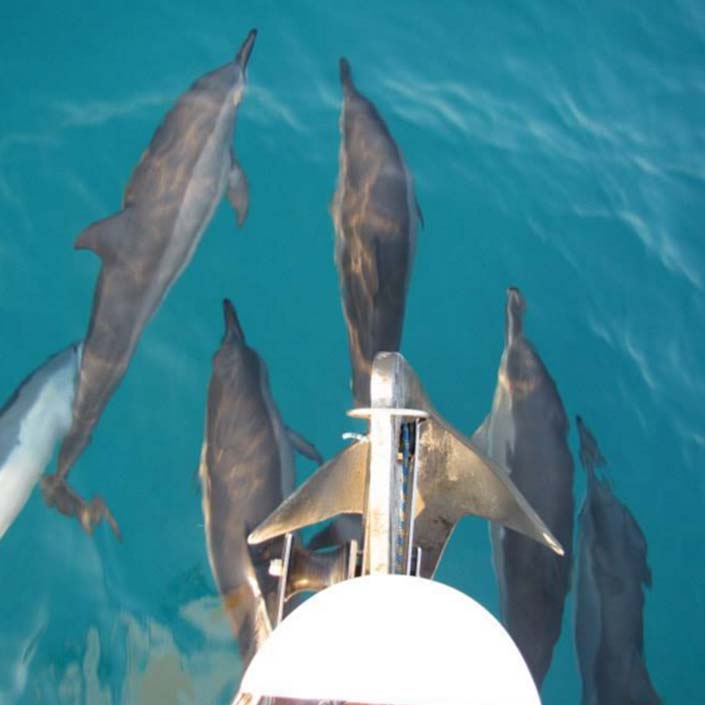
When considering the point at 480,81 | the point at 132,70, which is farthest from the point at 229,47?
the point at 480,81

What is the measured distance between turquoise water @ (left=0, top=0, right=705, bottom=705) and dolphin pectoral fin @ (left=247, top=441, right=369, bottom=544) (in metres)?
1.36

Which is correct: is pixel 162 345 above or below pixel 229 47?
below

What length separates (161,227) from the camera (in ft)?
17.9

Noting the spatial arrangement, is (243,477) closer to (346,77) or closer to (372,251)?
(372,251)

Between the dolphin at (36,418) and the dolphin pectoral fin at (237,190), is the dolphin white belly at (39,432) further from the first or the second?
the dolphin pectoral fin at (237,190)

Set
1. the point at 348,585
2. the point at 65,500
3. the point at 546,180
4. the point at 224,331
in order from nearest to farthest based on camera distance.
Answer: the point at 348,585 → the point at 65,500 → the point at 224,331 → the point at 546,180

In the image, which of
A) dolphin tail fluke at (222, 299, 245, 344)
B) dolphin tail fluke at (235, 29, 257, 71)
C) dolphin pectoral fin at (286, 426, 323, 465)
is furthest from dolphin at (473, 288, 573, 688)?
dolphin tail fluke at (235, 29, 257, 71)

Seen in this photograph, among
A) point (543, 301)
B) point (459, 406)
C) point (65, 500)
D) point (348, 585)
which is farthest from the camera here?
point (543, 301)

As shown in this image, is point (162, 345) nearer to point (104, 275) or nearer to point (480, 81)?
point (104, 275)

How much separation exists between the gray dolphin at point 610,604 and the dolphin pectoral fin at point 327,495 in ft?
7.17

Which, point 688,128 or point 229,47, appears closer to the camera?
point 229,47

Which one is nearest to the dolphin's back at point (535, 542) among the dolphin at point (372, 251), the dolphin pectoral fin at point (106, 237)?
the dolphin at point (372, 251)

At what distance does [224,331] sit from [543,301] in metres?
2.19

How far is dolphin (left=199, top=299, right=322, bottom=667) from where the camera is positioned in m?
4.80
